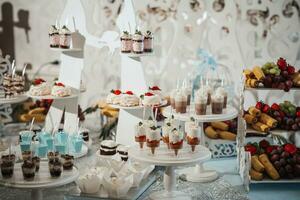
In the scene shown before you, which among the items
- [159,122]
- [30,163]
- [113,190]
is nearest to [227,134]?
[159,122]

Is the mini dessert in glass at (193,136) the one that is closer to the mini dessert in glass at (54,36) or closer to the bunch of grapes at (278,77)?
the bunch of grapes at (278,77)

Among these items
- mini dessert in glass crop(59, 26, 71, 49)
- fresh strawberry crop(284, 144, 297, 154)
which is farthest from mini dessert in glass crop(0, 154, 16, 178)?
fresh strawberry crop(284, 144, 297, 154)

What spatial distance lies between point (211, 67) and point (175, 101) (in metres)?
1.97

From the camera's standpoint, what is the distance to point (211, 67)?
21.7 feet

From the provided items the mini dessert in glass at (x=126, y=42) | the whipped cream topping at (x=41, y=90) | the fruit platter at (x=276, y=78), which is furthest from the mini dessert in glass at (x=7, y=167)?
the fruit platter at (x=276, y=78)

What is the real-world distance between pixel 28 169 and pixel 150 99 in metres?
1.81

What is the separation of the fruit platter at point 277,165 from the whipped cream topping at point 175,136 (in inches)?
44.6

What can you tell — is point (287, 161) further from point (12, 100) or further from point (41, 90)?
point (12, 100)

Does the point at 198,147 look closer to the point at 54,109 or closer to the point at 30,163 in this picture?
the point at 30,163

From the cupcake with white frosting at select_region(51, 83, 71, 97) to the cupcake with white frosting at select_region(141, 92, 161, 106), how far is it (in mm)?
863

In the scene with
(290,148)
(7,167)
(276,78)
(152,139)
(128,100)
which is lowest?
(290,148)

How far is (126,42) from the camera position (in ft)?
16.7

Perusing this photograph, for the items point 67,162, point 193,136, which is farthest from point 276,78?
point 67,162

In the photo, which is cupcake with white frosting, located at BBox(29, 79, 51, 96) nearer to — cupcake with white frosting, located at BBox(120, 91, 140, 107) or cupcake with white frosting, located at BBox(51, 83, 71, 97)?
cupcake with white frosting, located at BBox(51, 83, 71, 97)
